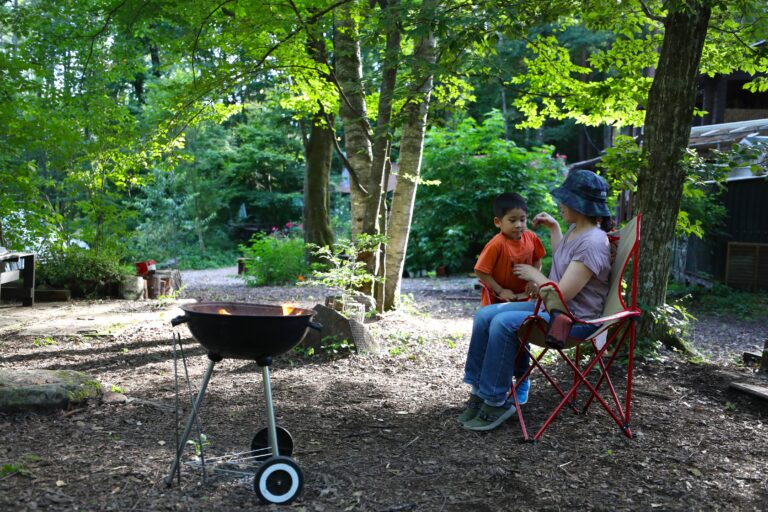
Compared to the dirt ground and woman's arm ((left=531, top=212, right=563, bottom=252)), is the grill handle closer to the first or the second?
the dirt ground

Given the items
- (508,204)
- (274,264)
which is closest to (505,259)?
(508,204)

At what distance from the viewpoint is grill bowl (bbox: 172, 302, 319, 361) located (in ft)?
8.68

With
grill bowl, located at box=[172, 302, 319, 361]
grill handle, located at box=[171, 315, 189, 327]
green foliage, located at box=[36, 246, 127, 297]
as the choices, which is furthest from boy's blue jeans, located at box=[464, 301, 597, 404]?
green foliage, located at box=[36, 246, 127, 297]

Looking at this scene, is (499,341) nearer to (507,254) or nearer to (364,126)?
(507,254)

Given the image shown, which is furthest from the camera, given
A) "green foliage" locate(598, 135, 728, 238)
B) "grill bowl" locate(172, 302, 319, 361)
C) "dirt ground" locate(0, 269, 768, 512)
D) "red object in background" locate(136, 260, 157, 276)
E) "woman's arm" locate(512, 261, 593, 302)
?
"red object in background" locate(136, 260, 157, 276)

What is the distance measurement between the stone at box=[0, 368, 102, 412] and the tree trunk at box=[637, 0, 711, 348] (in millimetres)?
3825

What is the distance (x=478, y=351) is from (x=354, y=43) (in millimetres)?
4668

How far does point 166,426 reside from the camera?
3.72 meters

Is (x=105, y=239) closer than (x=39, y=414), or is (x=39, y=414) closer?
(x=39, y=414)

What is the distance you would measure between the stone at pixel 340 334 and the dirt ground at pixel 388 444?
161 millimetres

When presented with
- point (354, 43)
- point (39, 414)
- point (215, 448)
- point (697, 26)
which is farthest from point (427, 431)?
point (354, 43)

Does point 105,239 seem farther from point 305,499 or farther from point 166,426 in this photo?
point 305,499

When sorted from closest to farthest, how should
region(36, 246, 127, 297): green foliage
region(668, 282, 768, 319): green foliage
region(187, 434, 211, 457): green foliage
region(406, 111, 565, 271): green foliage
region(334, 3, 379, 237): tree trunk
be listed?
region(187, 434, 211, 457): green foliage
region(334, 3, 379, 237): tree trunk
region(36, 246, 127, 297): green foliage
region(668, 282, 768, 319): green foliage
region(406, 111, 565, 271): green foliage

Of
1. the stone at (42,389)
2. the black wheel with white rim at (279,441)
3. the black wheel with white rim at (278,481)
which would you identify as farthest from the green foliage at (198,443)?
the stone at (42,389)
